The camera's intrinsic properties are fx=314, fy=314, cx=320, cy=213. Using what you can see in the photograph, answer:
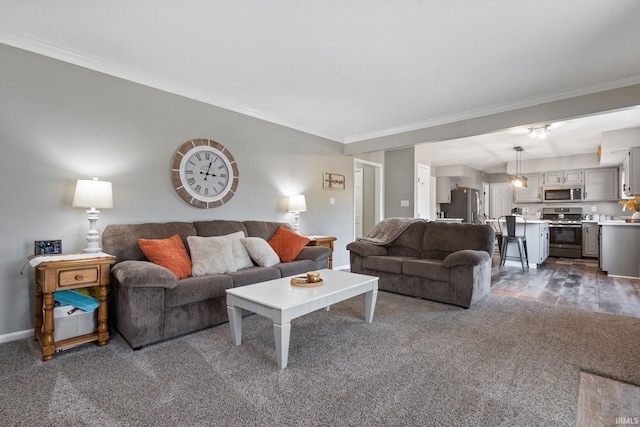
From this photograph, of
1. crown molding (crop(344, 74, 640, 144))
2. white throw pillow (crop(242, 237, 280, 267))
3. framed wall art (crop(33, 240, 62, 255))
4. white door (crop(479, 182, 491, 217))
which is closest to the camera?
framed wall art (crop(33, 240, 62, 255))

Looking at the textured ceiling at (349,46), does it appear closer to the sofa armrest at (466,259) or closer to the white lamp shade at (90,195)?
the white lamp shade at (90,195)

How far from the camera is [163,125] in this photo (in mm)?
3309

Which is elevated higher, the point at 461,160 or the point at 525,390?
the point at 461,160

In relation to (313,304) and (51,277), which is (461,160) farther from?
(51,277)

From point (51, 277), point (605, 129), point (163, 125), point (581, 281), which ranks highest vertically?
point (605, 129)

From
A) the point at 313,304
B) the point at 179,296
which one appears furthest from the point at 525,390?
the point at 179,296

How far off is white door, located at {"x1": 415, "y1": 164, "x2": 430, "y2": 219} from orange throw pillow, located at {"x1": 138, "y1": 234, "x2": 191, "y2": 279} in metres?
4.61

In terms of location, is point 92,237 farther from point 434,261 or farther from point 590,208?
point 590,208

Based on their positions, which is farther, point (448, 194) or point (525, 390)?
point (448, 194)

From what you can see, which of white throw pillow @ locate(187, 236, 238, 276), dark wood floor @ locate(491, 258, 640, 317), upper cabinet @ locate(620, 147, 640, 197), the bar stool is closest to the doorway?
the bar stool

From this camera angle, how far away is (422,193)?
6566 millimetres

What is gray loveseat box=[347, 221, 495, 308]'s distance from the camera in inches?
129

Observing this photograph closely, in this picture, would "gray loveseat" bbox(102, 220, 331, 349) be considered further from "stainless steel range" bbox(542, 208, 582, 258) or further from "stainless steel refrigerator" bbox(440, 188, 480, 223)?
"stainless steel range" bbox(542, 208, 582, 258)

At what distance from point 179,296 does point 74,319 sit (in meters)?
0.73
